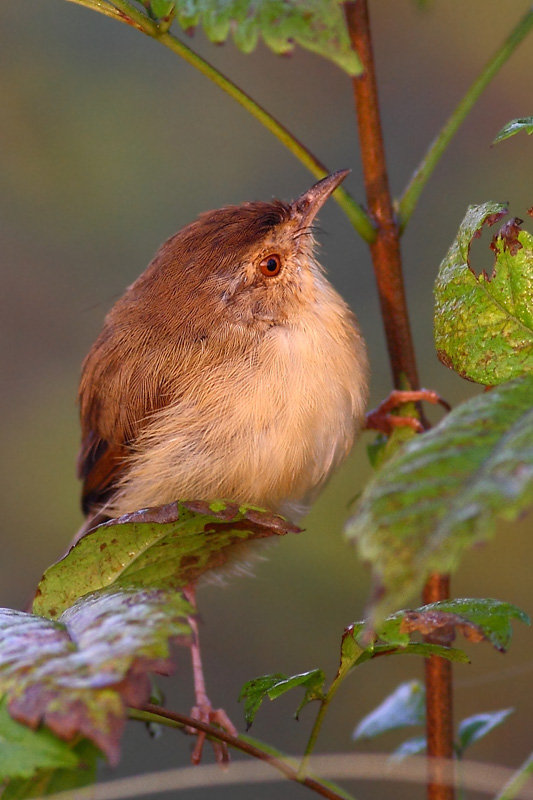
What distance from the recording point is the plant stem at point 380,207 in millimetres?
1333

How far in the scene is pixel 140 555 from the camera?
119 centimetres

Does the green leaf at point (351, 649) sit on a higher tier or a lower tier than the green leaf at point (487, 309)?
→ lower

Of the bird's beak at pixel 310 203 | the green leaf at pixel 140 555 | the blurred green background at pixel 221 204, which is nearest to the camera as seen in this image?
the green leaf at pixel 140 555

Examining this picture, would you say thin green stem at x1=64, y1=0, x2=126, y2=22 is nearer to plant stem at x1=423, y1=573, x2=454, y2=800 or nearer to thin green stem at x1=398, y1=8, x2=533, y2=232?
thin green stem at x1=398, y1=8, x2=533, y2=232

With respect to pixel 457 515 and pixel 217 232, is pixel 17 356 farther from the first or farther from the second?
pixel 457 515

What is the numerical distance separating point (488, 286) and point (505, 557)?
3.05m

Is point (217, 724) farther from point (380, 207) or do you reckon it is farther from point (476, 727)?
point (380, 207)

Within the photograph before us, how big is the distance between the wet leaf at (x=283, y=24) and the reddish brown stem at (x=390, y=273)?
0.44 metres

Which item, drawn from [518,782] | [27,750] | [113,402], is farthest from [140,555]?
[113,402]

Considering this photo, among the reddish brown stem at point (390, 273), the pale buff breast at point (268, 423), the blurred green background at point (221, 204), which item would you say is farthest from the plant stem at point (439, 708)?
the blurred green background at point (221, 204)

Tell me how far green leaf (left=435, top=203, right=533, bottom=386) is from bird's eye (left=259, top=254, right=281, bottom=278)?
821 mm

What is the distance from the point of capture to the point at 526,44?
3746 mm

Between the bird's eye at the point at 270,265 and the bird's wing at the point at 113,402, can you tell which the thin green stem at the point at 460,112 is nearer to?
the bird's eye at the point at 270,265

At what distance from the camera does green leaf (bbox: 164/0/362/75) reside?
0.84 m
